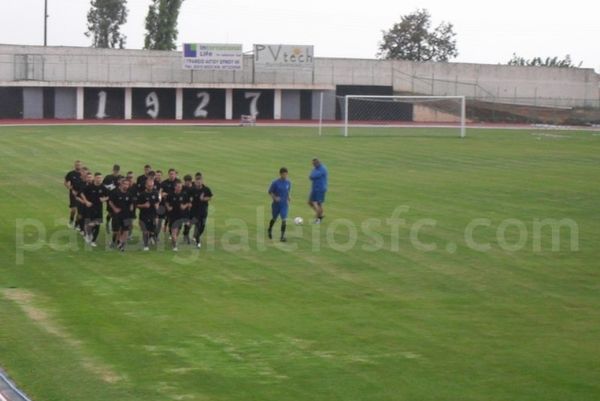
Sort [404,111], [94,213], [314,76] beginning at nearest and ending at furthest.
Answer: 1. [94,213]
2. [404,111]
3. [314,76]

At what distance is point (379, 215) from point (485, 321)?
13383 mm

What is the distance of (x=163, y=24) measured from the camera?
10544 centimetres

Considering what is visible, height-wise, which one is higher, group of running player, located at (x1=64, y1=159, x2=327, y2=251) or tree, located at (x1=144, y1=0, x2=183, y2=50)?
tree, located at (x1=144, y1=0, x2=183, y2=50)

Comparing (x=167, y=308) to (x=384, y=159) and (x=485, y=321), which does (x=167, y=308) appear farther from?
(x=384, y=159)

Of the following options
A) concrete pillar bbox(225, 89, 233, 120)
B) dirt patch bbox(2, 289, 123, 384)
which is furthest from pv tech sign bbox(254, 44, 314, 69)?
dirt patch bbox(2, 289, 123, 384)

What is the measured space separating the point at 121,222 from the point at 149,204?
0.74 metres

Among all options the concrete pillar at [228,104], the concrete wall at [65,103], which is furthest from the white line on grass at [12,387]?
the concrete pillar at [228,104]

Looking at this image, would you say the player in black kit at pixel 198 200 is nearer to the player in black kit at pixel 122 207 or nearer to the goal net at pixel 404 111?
the player in black kit at pixel 122 207

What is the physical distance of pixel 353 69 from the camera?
302 ft

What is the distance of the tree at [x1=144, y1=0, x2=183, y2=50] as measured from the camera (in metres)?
105

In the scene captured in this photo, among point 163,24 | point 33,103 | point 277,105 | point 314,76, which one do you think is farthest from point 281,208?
point 163,24

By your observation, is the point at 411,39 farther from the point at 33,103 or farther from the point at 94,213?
the point at 94,213

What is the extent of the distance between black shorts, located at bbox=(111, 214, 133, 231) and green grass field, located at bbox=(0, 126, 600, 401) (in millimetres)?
653

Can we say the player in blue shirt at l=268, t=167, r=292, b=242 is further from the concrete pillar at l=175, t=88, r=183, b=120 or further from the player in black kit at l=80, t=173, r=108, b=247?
the concrete pillar at l=175, t=88, r=183, b=120
